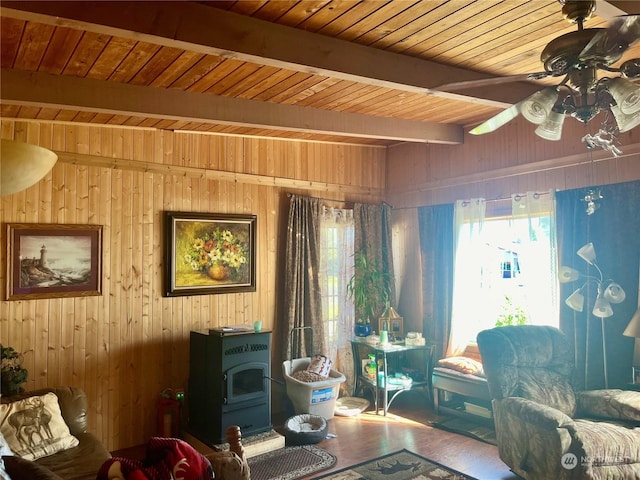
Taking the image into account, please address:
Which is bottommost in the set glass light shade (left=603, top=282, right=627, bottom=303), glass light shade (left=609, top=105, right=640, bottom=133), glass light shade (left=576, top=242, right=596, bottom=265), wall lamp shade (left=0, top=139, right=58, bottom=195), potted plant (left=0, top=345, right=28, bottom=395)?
potted plant (left=0, top=345, right=28, bottom=395)

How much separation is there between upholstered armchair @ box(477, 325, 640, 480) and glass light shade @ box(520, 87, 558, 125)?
70.4 inches

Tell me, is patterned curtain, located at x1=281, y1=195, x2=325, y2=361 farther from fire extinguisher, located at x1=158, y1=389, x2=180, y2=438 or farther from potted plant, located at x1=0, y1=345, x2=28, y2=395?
potted plant, located at x1=0, y1=345, x2=28, y2=395

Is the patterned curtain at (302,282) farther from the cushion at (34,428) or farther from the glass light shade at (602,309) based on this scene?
the glass light shade at (602,309)

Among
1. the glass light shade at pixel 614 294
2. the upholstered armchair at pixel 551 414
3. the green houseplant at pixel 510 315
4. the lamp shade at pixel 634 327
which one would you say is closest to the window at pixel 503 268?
the green houseplant at pixel 510 315

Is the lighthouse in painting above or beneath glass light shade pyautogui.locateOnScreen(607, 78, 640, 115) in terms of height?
beneath

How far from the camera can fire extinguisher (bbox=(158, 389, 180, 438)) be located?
402cm

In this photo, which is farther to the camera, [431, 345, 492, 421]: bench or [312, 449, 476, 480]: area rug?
[431, 345, 492, 421]: bench

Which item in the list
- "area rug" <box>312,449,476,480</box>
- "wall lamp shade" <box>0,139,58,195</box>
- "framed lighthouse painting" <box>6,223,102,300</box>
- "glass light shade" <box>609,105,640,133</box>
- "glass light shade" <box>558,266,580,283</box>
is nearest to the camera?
"wall lamp shade" <box>0,139,58,195</box>

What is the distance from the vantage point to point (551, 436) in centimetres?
279

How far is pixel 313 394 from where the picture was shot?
4.41 m

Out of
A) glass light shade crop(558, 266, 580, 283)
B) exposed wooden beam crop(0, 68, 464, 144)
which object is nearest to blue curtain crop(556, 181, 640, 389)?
glass light shade crop(558, 266, 580, 283)

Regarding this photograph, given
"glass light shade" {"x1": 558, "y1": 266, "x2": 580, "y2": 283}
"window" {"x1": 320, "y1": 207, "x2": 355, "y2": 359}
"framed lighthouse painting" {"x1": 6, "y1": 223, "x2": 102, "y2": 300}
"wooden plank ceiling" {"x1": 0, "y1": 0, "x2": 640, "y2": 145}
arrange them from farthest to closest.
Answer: "window" {"x1": 320, "y1": 207, "x2": 355, "y2": 359}
"glass light shade" {"x1": 558, "y1": 266, "x2": 580, "y2": 283}
"framed lighthouse painting" {"x1": 6, "y1": 223, "x2": 102, "y2": 300}
"wooden plank ceiling" {"x1": 0, "y1": 0, "x2": 640, "y2": 145}

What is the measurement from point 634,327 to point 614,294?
362 mm

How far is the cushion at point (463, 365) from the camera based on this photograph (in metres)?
4.36
